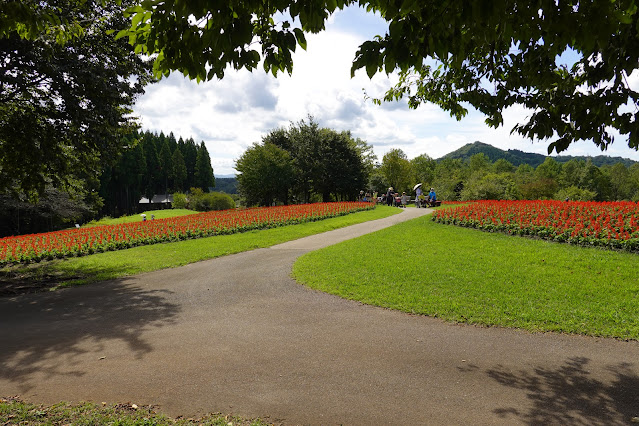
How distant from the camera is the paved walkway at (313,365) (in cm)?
335

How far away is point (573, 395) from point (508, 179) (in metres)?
33.7

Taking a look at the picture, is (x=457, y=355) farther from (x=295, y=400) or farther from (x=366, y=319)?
(x=295, y=400)

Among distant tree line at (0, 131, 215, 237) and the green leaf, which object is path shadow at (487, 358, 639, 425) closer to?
the green leaf

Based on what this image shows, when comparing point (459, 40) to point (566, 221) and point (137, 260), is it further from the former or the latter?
point (137, 260)

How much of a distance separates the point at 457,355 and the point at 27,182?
11.9 meters

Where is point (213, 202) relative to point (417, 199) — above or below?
above

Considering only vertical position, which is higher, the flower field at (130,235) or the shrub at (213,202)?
the shrub at (213,202)

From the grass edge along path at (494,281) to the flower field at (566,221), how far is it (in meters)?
0.52

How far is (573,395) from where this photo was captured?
352cm

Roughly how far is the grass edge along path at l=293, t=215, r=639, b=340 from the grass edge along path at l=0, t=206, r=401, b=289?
3613 mm

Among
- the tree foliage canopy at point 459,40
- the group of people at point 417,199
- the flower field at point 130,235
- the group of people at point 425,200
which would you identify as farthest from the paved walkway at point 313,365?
the group of people at point 417,199

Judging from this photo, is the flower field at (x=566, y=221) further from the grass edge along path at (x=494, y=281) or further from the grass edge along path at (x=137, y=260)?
the grass edge along path at (x=137, y=260)

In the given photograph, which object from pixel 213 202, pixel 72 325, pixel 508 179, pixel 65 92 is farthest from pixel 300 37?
pixel 213 202

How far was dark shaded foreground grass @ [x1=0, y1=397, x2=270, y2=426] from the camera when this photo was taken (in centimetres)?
306
